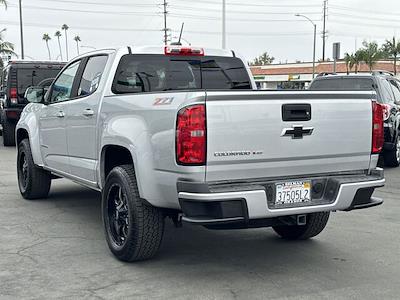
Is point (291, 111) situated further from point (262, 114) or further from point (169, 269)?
point (169, 269)

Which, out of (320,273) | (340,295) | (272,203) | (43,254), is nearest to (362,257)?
(320,273)

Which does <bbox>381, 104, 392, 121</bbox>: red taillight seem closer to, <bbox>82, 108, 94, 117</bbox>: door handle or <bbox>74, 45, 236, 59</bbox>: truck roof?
<bbox>74, 45, 236, 59</bbox>: truck roof

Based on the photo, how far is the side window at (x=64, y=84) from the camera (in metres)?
6.51

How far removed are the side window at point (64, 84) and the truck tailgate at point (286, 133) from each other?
2911mm

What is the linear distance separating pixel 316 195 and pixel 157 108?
1.47m

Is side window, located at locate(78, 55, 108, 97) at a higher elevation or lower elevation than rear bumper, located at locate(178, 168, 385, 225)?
higher

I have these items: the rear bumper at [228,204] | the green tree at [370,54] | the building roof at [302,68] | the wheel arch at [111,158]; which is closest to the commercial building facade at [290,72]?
the building roof at [302,68]

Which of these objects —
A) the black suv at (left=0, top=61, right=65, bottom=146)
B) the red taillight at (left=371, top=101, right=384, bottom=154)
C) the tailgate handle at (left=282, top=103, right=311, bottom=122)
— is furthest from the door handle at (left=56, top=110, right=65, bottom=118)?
the black suv at (left=0, top=61, right=65, bottom=146)

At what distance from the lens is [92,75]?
6016mm

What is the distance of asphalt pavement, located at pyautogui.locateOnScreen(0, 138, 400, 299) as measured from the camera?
14.2ft

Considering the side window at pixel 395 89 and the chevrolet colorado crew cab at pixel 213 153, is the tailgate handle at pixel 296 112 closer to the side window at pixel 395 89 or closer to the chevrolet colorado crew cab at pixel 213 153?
the chevrolet colorado crew cab at pixel 213 153

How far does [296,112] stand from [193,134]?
881 mm

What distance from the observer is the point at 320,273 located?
4.75 m

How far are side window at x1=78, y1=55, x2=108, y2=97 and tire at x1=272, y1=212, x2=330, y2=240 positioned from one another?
2372mm
